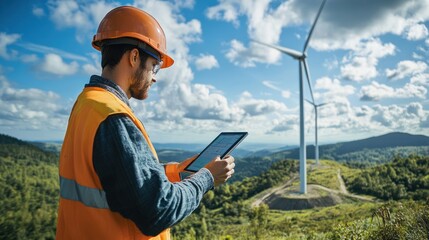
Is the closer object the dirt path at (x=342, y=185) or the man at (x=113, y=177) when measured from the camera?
the man at (x=113, y=177)

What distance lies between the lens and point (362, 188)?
86.9m

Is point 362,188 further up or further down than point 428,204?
further down

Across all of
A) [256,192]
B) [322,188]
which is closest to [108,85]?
[322,188]

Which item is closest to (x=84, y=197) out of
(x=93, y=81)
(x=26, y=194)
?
(x=93, y=81)

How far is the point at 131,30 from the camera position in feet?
7.86

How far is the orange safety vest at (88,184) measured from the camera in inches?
74.4

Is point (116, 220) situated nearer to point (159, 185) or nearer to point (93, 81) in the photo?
point (159, 185)

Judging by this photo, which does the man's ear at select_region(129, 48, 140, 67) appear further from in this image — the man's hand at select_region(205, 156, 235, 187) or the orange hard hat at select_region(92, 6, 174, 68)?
the man's hand at select_region(205, 156, 235, 187)

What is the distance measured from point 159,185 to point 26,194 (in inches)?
4243

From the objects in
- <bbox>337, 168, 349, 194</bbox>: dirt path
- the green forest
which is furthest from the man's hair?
<bbox>337, 168, 349, 194</bbox>: dirt path

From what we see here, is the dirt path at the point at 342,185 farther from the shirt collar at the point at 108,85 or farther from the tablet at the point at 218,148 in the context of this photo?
the shirt collar at the point at 108,85

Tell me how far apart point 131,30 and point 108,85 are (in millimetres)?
490

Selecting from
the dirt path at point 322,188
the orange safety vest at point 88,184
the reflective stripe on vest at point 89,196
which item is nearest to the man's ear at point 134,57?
the orange safety vest at point 88,184

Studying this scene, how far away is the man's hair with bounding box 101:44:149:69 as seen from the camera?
2322mm
